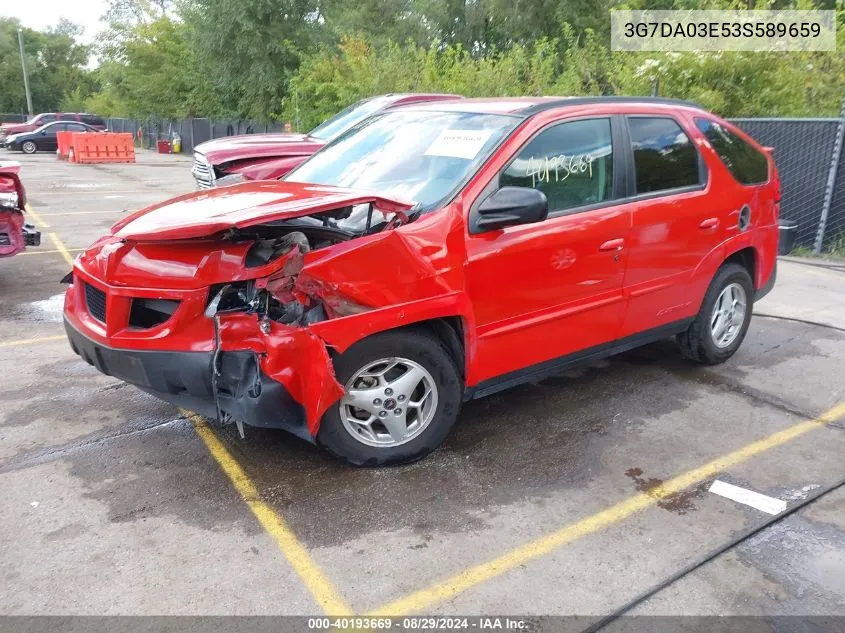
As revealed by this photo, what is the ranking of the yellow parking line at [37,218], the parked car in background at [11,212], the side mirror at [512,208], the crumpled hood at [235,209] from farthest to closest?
1. the yellow parking line at [37,218]
2. the parked car in background at [11,212]
3. the side mirror at [512,208]
4. the crumpled hood at [235,209]

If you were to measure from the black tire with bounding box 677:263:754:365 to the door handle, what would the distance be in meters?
1.10

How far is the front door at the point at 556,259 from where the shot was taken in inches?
143

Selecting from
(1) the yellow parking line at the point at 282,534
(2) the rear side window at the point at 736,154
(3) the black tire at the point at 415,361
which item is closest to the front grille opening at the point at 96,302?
(1) the yellow parking line at the point at 282,534

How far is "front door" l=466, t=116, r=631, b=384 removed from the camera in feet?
11.9

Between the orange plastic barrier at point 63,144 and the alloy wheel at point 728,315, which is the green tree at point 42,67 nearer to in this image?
the orange plastic barrier at point 63,144

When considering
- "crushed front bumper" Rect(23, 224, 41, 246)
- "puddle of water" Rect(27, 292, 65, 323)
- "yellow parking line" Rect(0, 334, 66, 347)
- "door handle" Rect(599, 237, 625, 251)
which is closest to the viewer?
"door handle" Rect(599, 237, 625, 251)

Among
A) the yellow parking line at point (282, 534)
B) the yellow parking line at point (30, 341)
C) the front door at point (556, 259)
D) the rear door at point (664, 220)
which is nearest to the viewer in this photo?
the yellow parking line at point (282, 534)

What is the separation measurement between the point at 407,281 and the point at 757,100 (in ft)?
30.3

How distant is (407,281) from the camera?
10.9ft

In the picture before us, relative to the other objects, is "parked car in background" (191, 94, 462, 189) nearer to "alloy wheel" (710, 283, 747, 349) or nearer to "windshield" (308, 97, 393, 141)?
"windshield" (308, 97, 393, 141)

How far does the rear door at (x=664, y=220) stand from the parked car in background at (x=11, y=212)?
566cm

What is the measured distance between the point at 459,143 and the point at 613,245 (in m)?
1.06

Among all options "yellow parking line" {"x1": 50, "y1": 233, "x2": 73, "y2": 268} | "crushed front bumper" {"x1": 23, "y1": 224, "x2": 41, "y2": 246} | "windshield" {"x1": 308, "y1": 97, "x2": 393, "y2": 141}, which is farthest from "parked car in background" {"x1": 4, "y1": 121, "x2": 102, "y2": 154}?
"crushed front bumper" {"x1": 23, "y1": 224, "x2": 41, "y2": 246}

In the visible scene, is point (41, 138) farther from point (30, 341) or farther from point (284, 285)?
point (284, 285)
